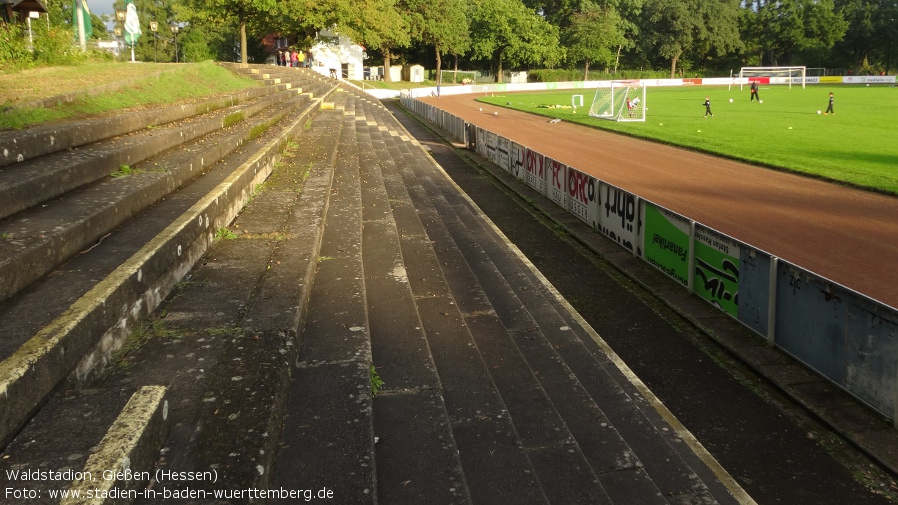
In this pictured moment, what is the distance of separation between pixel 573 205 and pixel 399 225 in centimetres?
526

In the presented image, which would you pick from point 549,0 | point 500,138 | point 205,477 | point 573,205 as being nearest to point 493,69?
point 549,0

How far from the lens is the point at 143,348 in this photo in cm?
459

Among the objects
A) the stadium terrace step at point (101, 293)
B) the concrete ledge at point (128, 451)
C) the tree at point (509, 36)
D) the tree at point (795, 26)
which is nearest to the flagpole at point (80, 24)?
the stadium terrace step at point (101, 293)

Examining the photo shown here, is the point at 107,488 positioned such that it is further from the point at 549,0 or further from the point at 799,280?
the point at 549,0

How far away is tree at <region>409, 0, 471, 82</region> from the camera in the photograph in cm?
8412

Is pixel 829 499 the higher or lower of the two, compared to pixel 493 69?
lower

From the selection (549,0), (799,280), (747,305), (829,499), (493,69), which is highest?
(549,0)

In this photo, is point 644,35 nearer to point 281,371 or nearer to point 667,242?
point 667,242

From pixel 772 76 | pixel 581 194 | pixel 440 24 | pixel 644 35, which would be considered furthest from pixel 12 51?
pixel 644 35

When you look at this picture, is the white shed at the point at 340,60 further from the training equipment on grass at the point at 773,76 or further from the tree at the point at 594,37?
the training equipment on grass at the point at 773,76

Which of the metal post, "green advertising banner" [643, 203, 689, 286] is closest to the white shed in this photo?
"green advertising banner" [643, 203, 689, 286]

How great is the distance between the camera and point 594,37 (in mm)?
96938

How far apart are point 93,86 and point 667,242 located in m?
9.54

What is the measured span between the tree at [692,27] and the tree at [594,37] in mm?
5884
